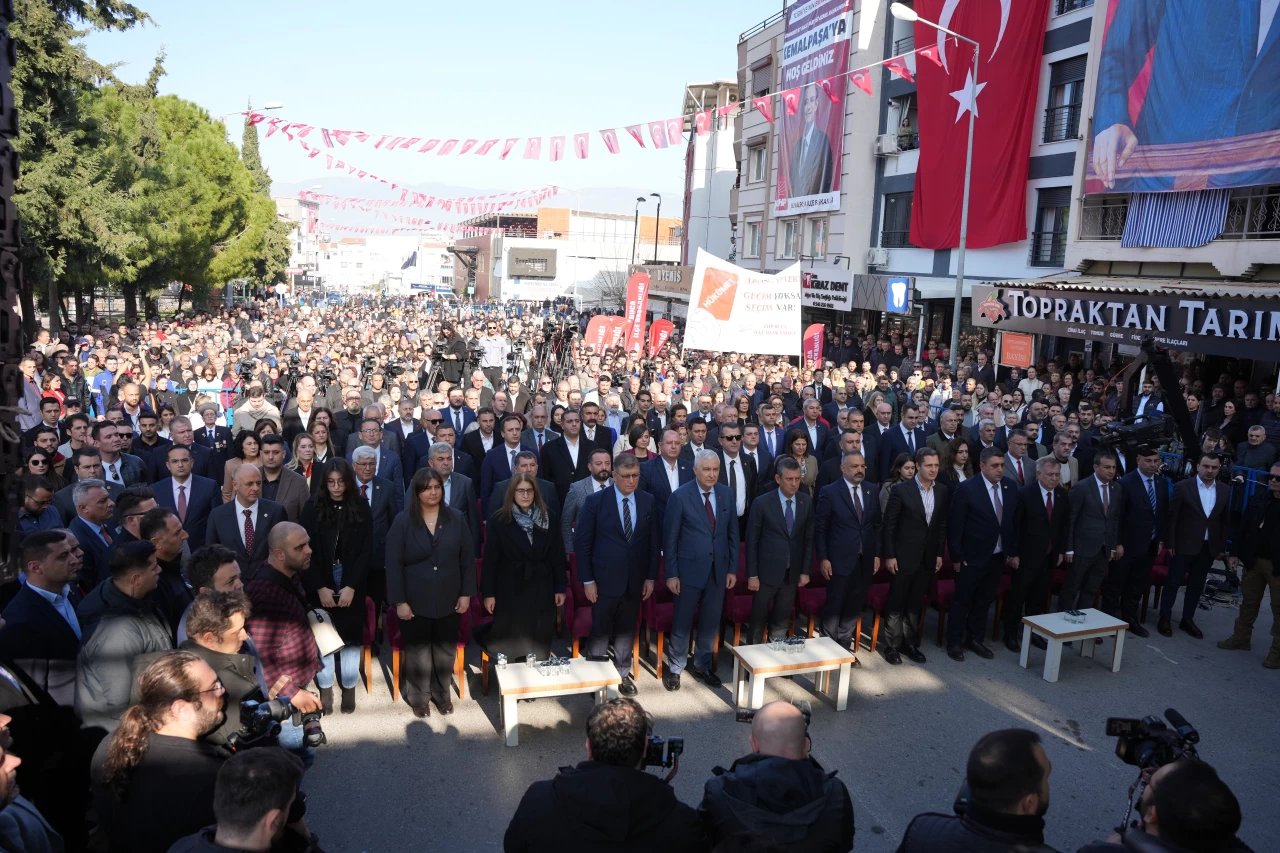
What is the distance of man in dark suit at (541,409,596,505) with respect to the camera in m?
8.52

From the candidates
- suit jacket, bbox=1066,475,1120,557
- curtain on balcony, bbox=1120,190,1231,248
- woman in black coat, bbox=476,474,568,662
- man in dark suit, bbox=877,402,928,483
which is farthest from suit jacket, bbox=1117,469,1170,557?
curtain on balcony, bbox=1120,190,1231,248

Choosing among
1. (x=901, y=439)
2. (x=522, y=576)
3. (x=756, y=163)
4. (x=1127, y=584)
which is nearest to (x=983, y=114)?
(x=756, y=163)

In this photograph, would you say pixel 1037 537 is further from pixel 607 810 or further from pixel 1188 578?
pixel 607 810

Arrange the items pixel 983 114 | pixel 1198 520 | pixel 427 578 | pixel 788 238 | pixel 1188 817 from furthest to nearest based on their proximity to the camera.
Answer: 1. pixel 788 238
2. pixel 983 114
3. pixel 1198 520
4. pixel 427 578
5. pixel 1188 817

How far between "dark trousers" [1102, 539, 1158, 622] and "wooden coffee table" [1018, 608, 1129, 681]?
831 millimetres

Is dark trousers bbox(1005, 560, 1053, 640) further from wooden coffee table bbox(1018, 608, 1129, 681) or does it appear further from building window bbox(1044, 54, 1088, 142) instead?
building window bbox(1044, 54, 1088, 142)

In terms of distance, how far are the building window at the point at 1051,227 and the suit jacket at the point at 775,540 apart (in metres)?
15.9

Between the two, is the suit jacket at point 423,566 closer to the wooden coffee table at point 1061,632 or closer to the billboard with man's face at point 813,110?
the wooden coffee table at point 1061,632

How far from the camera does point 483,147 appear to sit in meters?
18.6

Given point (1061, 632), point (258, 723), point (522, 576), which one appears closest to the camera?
point (258, 723)

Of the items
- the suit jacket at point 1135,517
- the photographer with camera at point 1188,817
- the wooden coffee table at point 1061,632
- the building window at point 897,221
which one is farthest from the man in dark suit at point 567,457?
the building window at point 897,221

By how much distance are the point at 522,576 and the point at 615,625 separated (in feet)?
2.74

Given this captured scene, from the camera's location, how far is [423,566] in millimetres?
5645

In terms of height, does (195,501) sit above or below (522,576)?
above
